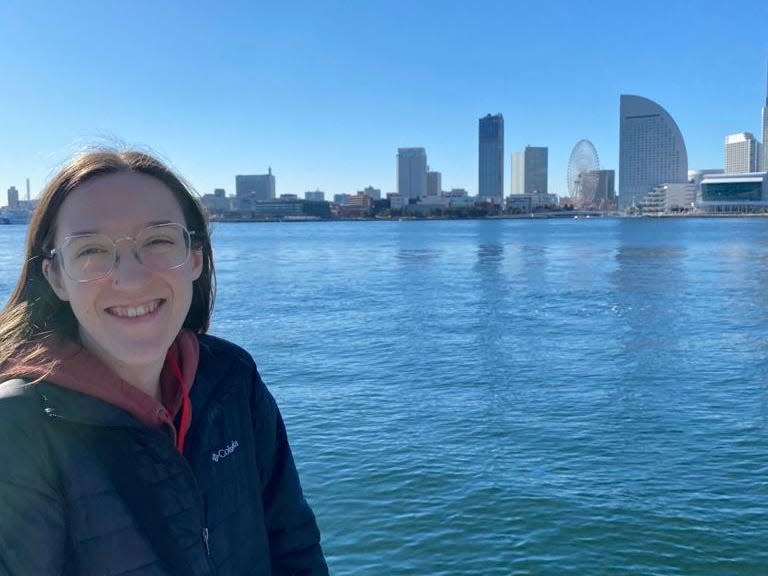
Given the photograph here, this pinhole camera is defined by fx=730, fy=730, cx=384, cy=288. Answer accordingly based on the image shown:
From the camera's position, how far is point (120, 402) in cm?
159

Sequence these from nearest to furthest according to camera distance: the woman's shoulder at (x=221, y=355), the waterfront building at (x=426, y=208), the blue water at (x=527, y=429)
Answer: the woman's shoulder at (x=221, y=355)
the blue water at (x=527, y=429)
the waterfront building at (x=426, y=208)

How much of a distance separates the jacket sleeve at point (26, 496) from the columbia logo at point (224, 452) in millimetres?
401

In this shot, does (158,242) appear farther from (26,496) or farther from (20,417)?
(26,496)

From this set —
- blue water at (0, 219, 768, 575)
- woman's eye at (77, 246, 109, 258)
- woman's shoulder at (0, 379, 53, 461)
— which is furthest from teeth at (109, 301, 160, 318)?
blue water at (0, 219, 768, 575)

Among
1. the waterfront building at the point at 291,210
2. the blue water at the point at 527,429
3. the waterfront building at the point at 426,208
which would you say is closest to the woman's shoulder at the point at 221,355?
the blue water at the point at 527,429

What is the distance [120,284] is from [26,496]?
470 millimetres

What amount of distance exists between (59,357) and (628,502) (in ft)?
23.3

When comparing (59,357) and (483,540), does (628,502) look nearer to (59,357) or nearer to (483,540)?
(483,540)

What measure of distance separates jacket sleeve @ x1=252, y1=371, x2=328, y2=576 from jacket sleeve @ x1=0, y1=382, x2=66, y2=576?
0.62 metres

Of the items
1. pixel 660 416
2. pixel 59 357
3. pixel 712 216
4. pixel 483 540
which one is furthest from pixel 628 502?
pixel 712 216

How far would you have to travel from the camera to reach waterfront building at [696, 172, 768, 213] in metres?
154

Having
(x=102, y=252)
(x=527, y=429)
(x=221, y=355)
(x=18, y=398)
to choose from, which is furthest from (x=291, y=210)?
(x=18, y=398)

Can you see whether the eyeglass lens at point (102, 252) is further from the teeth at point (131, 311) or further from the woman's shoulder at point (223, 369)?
the woman's shoulder at point (223, 369)

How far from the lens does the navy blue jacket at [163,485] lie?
1411mm
